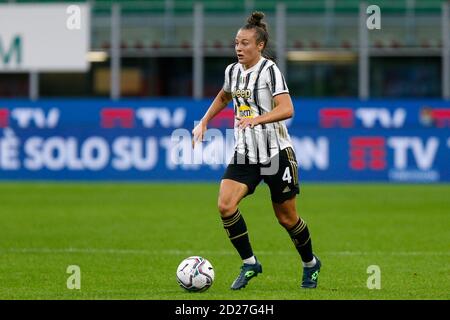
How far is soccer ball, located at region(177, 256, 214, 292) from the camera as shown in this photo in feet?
28.3

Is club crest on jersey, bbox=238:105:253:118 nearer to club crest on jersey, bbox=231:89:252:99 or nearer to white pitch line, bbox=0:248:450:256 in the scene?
club crest on jersey, bbox=231:89:252:99

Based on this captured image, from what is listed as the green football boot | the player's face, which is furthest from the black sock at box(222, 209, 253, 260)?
the player's face

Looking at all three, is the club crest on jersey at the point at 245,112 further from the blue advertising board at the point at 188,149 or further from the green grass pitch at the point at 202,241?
the blue advertising board at the point at 188,149

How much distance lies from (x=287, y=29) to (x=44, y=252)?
61.5 feet

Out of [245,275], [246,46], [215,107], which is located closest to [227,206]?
[245,275]

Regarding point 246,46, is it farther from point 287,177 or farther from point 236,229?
point 236,229

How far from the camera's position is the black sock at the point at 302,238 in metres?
A: 8.94

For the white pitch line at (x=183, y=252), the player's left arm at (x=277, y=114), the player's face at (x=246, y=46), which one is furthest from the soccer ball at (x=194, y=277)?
the white pitch line at (x=183, y=252)

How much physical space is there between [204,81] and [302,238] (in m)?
21.8

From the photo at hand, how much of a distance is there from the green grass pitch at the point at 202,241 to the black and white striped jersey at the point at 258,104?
116cm

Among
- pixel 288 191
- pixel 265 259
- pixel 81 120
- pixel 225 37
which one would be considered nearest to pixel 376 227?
pixel 265 259

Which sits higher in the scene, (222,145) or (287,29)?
(287,29)
